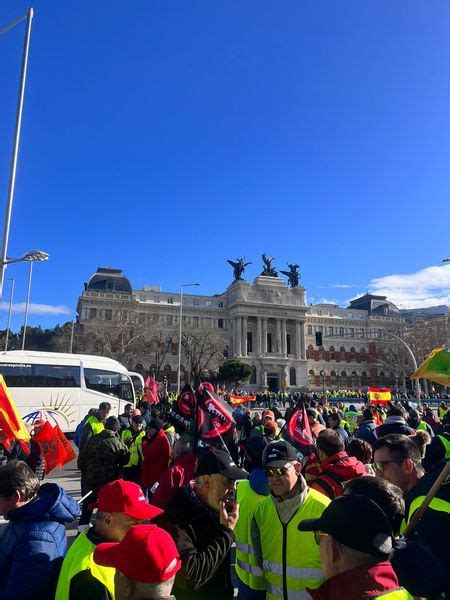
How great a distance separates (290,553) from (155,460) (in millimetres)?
3841

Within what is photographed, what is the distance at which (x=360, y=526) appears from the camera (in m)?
1.61

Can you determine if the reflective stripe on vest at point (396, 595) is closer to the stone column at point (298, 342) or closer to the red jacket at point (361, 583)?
the red jacket at point (361, 583)

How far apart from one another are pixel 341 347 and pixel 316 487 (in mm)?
82049

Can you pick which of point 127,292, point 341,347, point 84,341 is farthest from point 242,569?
point 341,347

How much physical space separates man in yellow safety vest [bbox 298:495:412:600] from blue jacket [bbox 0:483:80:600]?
1481 mm

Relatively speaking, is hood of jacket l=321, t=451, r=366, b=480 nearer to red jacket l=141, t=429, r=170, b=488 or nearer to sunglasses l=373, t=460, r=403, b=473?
sunglasses l=373, t=460, r=403, b=473

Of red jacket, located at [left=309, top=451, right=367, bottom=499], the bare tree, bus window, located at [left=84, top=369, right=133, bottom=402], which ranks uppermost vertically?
the bare tree

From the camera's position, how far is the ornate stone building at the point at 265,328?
228 feet

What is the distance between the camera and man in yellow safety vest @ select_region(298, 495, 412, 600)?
1.59 m

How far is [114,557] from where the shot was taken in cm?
168

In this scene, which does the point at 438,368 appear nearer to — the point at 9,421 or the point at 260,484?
the point at 260,484

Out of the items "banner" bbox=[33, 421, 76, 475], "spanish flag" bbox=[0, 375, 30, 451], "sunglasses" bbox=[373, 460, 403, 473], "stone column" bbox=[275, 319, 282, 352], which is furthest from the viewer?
"stone column" bbox=[275, 319, 282, 352]

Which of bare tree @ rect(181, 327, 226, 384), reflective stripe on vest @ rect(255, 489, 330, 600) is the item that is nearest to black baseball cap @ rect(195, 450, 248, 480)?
reflective stripe on vest @ rect(255, 489, 330, 600)

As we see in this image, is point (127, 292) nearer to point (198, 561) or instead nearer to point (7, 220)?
point (7, 220)
